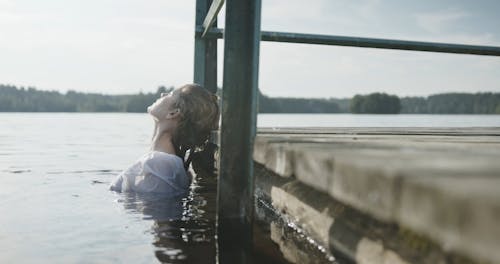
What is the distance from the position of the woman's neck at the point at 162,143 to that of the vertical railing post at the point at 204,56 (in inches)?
32.8

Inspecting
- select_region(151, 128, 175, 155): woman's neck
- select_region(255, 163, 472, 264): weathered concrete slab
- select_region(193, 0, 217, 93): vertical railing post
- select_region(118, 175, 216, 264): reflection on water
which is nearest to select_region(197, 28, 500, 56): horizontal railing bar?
select_region(193, 0, 217, 93): vertical railing post

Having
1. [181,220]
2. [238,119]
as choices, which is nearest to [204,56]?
[181,220]

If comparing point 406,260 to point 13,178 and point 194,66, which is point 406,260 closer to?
point 194,66

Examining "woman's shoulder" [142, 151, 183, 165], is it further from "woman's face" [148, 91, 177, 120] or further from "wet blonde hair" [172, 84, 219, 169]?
"woman's face" [148, 91, 177, 120]

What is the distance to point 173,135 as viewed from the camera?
4.09 meters

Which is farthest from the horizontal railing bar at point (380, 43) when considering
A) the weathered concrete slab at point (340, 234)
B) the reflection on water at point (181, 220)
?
the weathered concrete slab at point (340, 234)

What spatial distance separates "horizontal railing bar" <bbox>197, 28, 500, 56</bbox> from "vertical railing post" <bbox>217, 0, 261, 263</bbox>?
1904mm

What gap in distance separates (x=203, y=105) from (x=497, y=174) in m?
3.41

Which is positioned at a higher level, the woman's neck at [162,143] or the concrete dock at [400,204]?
the concrete dock at [400,204]

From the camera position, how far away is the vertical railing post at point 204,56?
4.36 metres

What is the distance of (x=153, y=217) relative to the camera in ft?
10.3

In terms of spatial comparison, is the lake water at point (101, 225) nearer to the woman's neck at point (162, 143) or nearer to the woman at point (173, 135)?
the woman at point (173, 135)

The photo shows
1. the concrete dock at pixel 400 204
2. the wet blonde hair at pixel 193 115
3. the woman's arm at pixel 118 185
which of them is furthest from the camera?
the woman's arm at pixel 118 185

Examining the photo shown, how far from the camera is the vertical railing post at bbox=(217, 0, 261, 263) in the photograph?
181cm
